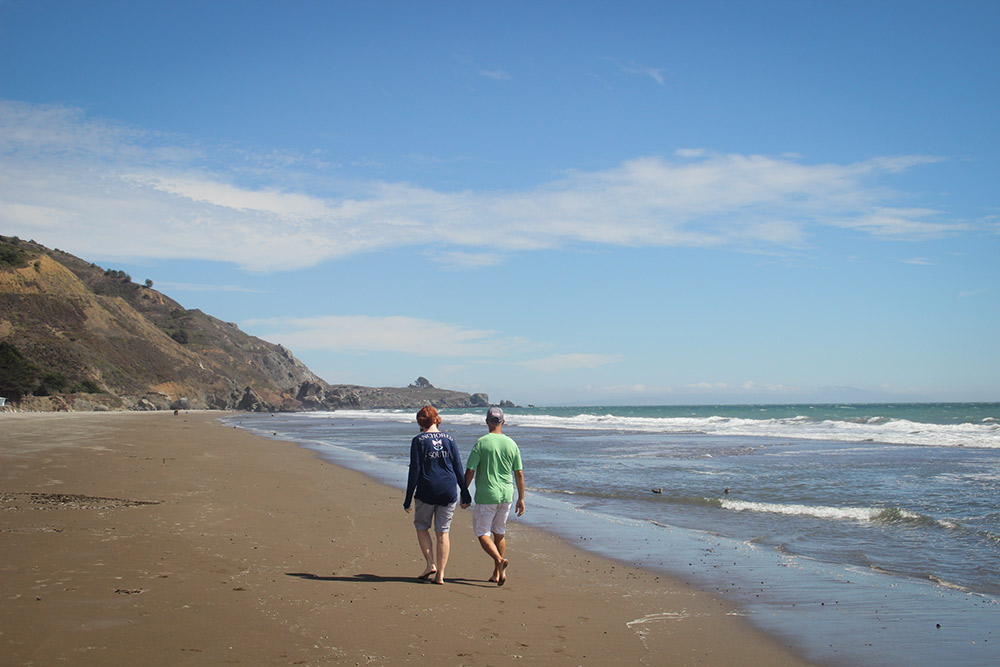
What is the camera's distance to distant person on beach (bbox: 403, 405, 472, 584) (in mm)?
6500

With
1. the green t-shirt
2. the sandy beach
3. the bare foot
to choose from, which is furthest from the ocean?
the green t-shirt

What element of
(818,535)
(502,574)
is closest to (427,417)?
(502,574)

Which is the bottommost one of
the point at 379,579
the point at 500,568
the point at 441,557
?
the point at 379,579

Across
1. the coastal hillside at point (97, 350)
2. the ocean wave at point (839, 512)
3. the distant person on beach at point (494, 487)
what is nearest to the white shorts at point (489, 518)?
the distant person on beach at point (494, 487)

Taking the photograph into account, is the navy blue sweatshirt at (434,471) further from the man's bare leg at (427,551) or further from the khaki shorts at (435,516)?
the man's bare leg at (427,551)

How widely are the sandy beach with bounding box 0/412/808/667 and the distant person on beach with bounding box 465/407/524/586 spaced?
0.35 m

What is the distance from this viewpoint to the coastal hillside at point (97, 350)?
55.3 m

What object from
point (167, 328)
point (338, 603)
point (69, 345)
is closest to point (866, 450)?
point (338, 603)

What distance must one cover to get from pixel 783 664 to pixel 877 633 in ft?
Answer: 4.15

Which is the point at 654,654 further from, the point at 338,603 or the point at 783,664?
the point at 338,603

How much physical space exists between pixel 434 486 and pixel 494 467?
62cm

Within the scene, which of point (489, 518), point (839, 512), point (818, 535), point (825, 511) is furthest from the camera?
point (825, 511)

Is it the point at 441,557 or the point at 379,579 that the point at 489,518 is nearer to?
the point at 441,557

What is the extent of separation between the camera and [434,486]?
21.3 ft
